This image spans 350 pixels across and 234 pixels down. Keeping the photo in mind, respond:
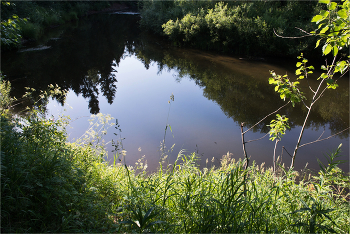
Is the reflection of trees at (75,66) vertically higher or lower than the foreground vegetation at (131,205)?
higher

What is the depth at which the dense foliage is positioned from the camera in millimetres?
12398

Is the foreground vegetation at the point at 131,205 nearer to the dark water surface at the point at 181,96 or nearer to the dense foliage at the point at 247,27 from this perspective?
the dark water surface at the point at 181,96

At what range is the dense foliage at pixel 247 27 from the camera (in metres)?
12.4

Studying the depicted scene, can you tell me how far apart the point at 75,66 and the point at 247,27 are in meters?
9.53

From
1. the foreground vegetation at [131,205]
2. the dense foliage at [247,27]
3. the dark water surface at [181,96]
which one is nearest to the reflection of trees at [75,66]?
the dark water surface at [181,96]

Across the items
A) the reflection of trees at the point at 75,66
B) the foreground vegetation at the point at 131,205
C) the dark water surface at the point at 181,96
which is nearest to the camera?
the foreground vegetation at the point at 131,205

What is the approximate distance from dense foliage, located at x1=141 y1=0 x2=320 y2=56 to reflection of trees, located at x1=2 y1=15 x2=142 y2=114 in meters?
4.79

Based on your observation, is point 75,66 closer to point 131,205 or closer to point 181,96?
point 181,96

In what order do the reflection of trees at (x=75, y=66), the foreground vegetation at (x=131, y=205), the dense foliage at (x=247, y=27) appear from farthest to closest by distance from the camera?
the dense foliage at (x=247, y=27) < the reflection of trees at (x=75, y=66) < the foreground vegetation at (x=131, y=205)

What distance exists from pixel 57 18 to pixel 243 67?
19.5m

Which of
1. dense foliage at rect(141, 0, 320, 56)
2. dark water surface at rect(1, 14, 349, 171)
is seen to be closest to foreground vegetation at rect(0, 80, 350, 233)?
dark water surface at rect(1, 14, 349, 171)

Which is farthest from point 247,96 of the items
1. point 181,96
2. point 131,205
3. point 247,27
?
point 131,205

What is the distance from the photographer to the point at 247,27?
13039mm

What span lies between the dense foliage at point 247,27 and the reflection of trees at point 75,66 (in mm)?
4789
